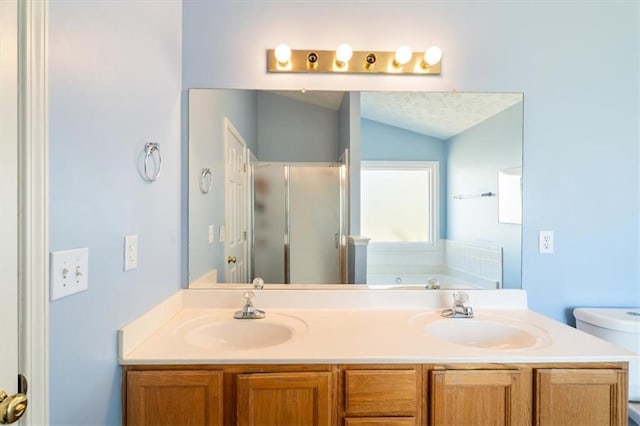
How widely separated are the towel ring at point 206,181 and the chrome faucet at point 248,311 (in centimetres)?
55

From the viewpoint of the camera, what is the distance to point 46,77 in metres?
0.74

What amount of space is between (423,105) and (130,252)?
1.45 metres

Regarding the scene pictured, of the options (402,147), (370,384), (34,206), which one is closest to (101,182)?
(34,206)

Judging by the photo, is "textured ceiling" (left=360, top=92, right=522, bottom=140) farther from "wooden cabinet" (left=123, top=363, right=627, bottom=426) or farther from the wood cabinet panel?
the wood cabinet panel

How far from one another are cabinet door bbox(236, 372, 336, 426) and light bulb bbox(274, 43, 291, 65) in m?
1.36

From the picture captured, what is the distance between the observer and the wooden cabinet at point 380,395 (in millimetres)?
1076

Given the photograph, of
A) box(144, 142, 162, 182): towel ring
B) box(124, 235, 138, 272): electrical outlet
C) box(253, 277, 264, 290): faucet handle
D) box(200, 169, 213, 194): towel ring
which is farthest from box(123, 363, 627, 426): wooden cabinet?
box(200, 169, 213, 194): towel ring

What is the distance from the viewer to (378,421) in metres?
1.08

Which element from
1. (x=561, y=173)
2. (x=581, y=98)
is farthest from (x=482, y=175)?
(x=581, y=98)

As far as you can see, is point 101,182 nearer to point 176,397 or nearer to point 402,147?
point 176,397

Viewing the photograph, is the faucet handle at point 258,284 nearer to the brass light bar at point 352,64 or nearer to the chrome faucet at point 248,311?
the chrome faucet at point 248,311

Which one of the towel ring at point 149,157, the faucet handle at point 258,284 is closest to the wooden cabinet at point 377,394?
the faucet handle at point 258,284

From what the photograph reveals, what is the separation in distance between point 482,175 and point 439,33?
742 millimetres

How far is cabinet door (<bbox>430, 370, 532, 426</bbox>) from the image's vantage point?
3.53ft
